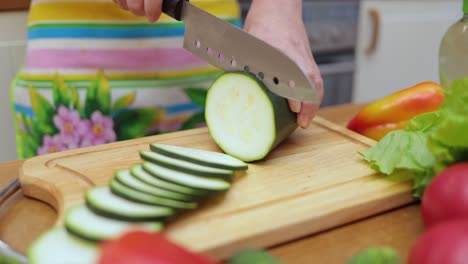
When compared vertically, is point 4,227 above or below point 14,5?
below

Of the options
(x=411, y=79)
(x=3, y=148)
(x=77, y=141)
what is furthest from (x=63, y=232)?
(x=411, y=79)

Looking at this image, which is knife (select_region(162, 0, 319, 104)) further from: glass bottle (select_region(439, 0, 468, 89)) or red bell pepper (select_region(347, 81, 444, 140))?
glass bottle (select_region(439, 0, 468, 89))

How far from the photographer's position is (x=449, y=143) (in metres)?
0.82

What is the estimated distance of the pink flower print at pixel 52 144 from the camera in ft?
4.42

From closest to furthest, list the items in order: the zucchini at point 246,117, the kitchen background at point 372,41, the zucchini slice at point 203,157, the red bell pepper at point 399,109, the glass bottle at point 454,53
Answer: the zucchini slice at point 203,157 → the zucchini at point 246,117 → the red bell pepper at point 399,109 → the glass bottle at point 454,53 → the kitchen background at point 372,41

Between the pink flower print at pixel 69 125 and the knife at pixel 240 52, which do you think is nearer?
the knife at pixel 240 52

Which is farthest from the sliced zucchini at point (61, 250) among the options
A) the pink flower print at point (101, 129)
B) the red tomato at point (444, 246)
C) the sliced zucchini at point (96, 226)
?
the pink flower print at point (101, 129)

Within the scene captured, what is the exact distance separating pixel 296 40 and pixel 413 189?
0.41 m

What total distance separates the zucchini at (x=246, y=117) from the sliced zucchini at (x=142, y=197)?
30cm

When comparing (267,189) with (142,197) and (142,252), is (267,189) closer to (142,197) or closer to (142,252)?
(142,197)

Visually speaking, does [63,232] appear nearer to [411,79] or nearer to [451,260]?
[451,260]

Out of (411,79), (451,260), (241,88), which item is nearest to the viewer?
(451,260)

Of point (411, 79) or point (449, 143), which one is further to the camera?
point (411, 79)

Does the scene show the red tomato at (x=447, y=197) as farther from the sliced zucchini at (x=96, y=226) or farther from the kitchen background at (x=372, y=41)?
the kitchen background at (x=372, y=41)
